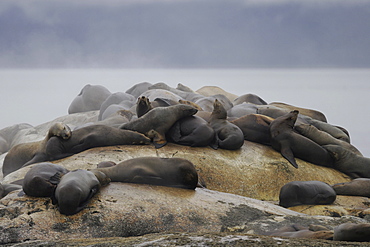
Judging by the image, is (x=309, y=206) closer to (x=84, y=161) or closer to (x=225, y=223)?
(x=225, y=223)

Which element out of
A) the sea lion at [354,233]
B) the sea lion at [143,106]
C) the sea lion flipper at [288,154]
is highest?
the sea lion at [143,106]

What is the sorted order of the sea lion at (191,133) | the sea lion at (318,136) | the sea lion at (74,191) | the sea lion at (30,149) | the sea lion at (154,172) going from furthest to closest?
the sea lion at (318,136), the sea lion at (191,133), the sea lion at (30,149), the sea lion at (154,172), the sea lion at (74,191)

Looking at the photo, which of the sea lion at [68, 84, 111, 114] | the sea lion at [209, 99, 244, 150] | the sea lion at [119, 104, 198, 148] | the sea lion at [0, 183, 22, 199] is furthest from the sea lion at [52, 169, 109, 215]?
the sea lion at [68, 84, 111, 114]

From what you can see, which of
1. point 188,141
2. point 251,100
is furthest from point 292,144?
point 251,100

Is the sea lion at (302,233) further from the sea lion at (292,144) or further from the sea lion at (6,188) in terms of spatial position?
the sea lion at (292,144)

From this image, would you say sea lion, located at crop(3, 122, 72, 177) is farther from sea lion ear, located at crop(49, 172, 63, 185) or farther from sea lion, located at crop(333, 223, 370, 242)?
sea lion, located at crop(333, 223, 370, 242)

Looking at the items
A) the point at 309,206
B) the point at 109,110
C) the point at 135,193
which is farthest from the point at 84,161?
the point at 109,110

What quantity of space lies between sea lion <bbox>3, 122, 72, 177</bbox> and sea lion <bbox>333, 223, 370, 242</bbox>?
4191 mm

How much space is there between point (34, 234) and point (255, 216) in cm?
204

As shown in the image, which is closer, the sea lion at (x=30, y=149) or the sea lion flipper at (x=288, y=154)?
the sea lion at (x=30, y=149)

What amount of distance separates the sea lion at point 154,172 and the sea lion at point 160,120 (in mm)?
1613

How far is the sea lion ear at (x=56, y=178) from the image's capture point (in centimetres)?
436

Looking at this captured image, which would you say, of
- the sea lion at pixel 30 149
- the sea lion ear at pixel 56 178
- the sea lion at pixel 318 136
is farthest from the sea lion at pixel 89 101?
the sea lion ear at pixel 56 178

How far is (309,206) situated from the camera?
5750mm
